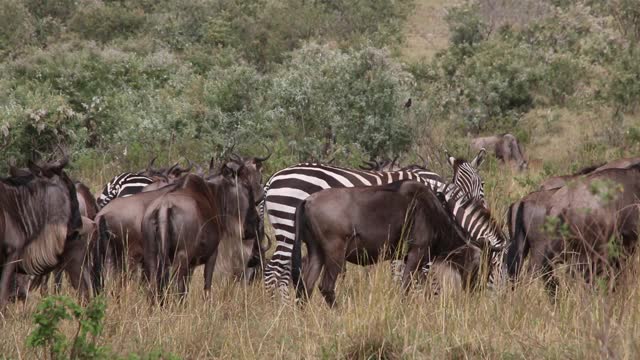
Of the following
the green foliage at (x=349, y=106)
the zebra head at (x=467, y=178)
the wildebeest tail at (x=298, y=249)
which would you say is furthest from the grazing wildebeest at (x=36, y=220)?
the green foliage at (x=349, y=106)

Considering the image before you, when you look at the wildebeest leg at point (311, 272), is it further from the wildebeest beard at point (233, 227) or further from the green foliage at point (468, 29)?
the green foliage at point (468, 29)

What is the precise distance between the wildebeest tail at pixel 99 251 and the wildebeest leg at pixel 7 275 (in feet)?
3.16

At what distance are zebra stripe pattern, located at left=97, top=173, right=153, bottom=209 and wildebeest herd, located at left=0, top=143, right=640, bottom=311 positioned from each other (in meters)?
2.06

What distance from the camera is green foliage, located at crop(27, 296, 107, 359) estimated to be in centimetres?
479

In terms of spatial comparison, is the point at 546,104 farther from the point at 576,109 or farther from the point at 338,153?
the point at 338,153

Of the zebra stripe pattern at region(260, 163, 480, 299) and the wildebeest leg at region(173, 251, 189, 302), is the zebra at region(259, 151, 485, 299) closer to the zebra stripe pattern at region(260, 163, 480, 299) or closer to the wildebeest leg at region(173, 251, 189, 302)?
the zebra stripe pattern at region(260, 163, 480, 299)

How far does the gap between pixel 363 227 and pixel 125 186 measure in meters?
3.92

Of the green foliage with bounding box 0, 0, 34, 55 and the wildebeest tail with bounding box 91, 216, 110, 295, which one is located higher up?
the green foliage with bounding box 0, 0, 34, 55

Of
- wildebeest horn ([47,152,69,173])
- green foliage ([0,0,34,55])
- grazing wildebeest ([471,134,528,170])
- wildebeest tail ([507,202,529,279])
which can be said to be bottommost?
grazing wildebeest ([471,134,528,170])

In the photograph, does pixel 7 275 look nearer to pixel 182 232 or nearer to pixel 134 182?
pixel 182 232

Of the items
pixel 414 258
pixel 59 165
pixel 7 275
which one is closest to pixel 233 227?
pixel 414 258

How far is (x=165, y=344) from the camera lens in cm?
546

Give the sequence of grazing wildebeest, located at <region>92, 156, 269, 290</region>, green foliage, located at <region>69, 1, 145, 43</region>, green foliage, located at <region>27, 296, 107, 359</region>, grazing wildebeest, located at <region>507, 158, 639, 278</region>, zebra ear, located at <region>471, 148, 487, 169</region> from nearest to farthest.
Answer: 1. green foliage, located at <region>27, 296, 107, 359</region>
2. grazing wildebeest, located at <region>507, 158, 639, 278</region>
3. grazing wildebeest, located at <region>92, 156, 269, 290</region>
4. zebra ear, located at <region>471, 148, 487, 169</region>
5. green foliage, located at <region>69, 1, 145, 43</region>

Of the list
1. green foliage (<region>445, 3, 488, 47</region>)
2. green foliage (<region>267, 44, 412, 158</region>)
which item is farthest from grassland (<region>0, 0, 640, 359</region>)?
green foliage (<region>445, 3, 488, 47</region>)
